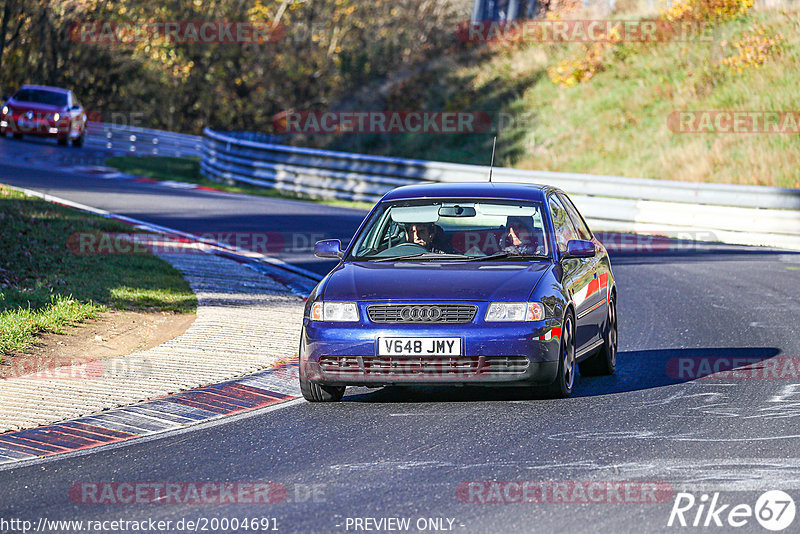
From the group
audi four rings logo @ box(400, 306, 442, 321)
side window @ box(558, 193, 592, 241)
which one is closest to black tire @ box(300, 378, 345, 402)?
audi four rings logo @ box(400, 306, 442, 321)

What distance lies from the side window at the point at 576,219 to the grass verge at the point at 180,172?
1591 cm

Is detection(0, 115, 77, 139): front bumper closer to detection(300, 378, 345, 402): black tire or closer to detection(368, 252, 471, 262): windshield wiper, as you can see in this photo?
detection(368, 252, 471, 262): windshield wiper

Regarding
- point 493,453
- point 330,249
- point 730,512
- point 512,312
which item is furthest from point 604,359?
point 730,512

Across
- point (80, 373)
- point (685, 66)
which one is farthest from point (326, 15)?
point (80, 373)

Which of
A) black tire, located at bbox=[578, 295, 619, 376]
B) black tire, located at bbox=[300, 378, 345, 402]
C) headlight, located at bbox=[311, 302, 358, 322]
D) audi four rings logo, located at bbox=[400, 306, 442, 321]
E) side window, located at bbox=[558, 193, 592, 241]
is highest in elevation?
side window, located at bbox=[558, 193, 592, 241]

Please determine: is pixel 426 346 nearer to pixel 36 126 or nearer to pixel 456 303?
pixel 456 303

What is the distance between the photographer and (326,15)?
168 ft

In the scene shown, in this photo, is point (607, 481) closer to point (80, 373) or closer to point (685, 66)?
point (80, 373)

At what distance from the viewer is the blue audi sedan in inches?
319

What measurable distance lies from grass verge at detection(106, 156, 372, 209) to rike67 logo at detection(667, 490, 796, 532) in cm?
2065

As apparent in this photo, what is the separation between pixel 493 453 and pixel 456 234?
2.75 meters

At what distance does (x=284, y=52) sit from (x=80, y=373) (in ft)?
139

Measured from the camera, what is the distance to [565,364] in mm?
8547

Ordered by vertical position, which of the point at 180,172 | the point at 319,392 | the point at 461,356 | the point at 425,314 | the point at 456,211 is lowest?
the point at 180,172
